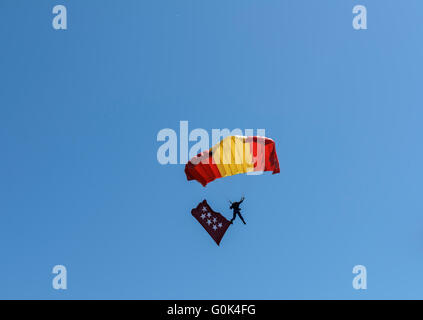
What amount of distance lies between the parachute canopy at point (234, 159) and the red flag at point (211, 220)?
2.08m

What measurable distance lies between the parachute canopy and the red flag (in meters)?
2.08

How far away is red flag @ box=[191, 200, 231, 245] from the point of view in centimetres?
2058

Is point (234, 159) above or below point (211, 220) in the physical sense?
above

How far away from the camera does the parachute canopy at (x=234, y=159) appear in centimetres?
1877

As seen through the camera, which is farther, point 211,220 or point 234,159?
point 211,220

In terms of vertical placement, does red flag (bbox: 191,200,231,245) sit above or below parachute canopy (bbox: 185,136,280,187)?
below

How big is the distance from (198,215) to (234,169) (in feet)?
11.7

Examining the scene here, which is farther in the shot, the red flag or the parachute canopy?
the red flag

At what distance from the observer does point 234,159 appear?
19.1 m

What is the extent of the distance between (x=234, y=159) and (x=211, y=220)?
3826mm

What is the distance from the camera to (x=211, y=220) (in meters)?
21.0
